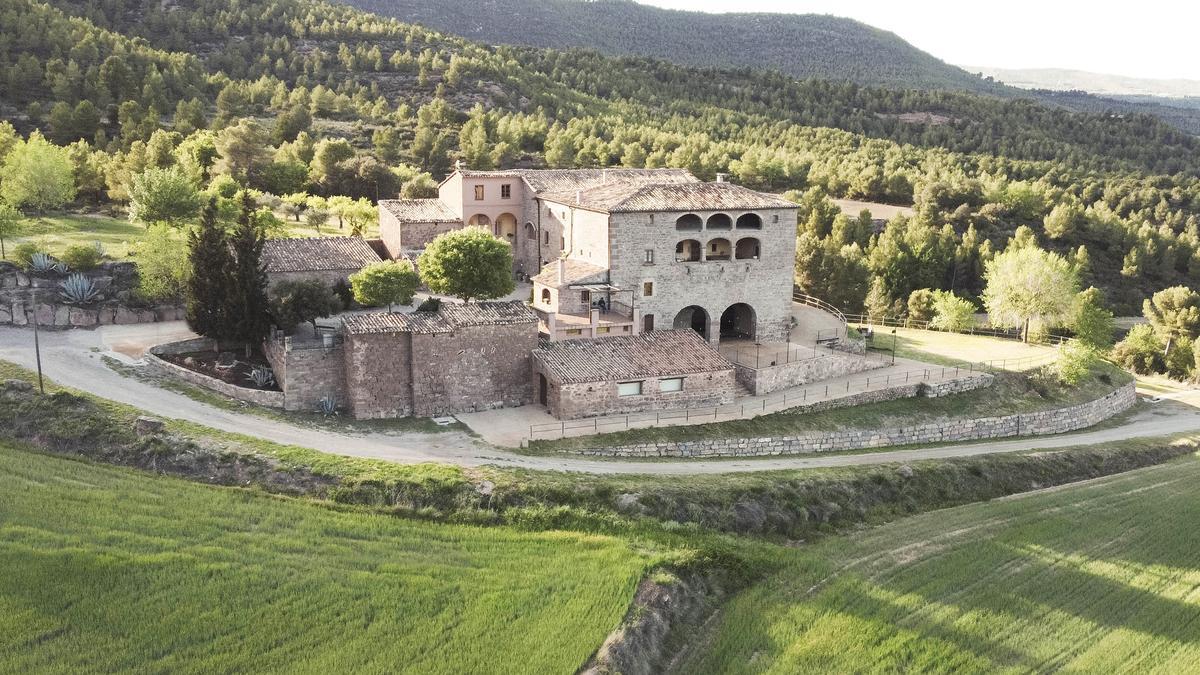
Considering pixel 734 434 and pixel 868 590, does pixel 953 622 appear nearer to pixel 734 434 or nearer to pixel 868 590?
pixel 868 590

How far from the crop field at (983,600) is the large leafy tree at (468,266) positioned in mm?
18339

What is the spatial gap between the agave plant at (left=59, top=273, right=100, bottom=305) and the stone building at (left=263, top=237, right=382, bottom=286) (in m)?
6.51

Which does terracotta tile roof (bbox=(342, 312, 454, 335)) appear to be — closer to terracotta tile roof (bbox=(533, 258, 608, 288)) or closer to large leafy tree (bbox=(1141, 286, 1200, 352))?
terracotta tile roof (bbox=(533, 258, 608, 288))

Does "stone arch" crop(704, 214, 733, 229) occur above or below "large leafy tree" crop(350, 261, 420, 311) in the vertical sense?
above

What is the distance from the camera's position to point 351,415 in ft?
102

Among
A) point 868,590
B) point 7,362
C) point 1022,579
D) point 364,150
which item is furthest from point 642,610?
point 364,150

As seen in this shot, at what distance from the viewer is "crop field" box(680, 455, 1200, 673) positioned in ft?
61.8

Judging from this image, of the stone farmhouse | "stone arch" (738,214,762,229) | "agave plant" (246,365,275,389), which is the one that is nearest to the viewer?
the stone farmhouse

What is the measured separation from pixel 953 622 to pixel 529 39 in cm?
16581

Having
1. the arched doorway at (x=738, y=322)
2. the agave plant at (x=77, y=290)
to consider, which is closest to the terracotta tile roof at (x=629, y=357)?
the arched doorway at (x=738, y=322)

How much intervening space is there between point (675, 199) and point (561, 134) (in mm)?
42870

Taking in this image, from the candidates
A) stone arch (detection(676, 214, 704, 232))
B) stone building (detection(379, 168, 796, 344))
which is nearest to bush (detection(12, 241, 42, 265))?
stone building (detection(379, 168, 796, 344))

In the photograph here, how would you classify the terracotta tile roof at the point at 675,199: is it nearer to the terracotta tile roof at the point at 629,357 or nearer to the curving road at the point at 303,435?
the terracotta tile roof at the point at 629,357

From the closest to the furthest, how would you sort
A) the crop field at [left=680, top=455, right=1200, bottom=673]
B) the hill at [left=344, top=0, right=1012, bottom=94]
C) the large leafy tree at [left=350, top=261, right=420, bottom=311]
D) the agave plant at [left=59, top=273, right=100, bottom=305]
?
the crop field at [left=680, top=455, right=1200, bottom=673] → the agave plant at [left=59, top=273, right=100, bottom=305] → the large leafy tree at [left=350, top=261, right=420, bottom=311] → the hill at [left=344, top=0, right=1012, bottom=94]
